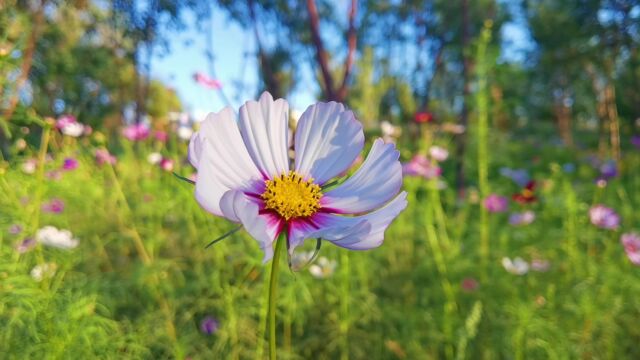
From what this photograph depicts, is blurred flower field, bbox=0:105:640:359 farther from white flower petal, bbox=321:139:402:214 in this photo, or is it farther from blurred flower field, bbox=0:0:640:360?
white flower petal, bbox=321:139:402:214

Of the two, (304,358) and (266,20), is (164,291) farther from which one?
(266,20)

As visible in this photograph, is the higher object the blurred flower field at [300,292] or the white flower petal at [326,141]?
the white flower petal at [326,141]

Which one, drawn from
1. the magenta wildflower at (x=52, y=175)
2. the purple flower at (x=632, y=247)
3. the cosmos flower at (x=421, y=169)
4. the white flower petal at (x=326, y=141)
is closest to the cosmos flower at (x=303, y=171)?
the white flower petal at (x=326, y=141)

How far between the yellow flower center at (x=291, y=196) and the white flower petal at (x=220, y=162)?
0.03m

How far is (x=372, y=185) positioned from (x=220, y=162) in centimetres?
17

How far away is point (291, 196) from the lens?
0.52 metres

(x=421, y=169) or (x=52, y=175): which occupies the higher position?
(x=421, y=169)

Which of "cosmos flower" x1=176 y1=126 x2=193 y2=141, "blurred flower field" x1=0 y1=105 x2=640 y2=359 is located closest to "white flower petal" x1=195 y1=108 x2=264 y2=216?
"blurred flower field" x1=0 y1=105 x2=640 y2=359

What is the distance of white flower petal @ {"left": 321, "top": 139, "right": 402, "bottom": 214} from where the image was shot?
51 centimetres

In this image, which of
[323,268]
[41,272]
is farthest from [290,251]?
[323,268]

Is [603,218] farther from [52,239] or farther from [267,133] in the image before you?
[52,239]

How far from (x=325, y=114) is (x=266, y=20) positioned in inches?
293

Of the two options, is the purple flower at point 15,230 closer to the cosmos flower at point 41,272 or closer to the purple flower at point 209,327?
the cosmos flower at point 41,272

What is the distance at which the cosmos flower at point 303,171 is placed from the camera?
1.47ft
